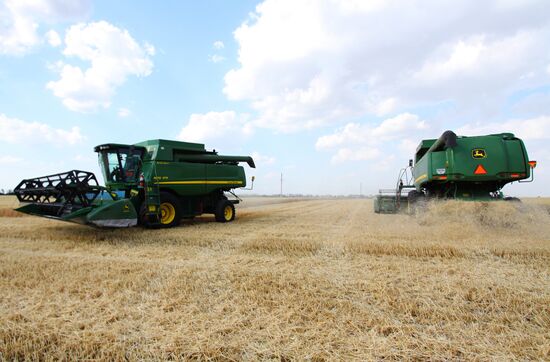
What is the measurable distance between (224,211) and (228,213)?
12.6 inches

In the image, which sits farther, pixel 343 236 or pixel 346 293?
pixel 343 236

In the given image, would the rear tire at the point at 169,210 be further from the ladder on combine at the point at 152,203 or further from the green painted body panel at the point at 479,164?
the green painted body panel at the point at 479,164

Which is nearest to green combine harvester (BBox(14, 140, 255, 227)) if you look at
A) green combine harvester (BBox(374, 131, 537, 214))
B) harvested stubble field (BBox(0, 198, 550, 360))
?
harvested stubble field (BBox(0, 198, 550, 360))

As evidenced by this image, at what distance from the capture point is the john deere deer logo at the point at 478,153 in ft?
23.1

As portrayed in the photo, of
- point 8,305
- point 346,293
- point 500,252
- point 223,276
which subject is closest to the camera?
point 8,305

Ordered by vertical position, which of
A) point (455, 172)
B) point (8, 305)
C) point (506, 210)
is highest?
point (455, 172)

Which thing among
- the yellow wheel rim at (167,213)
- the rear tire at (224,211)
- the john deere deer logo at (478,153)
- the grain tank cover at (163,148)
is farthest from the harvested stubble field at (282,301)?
the rear tire at (224,211)

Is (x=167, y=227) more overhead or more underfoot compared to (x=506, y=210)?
more underfoot

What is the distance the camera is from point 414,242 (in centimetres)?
499

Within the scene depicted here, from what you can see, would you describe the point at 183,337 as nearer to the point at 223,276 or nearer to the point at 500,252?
the point at 223,276

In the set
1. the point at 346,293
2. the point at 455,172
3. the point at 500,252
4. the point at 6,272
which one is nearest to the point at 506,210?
the point at 455,172

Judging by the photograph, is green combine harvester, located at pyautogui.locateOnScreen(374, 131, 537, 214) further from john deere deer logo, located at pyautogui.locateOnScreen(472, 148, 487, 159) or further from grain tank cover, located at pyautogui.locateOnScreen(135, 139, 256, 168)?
grain tank cover, located at pyautogui.locateOnScreen(135, 139, 256, 168)

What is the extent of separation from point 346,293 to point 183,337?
1.52m

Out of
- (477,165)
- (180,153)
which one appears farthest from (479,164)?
(180,153)
